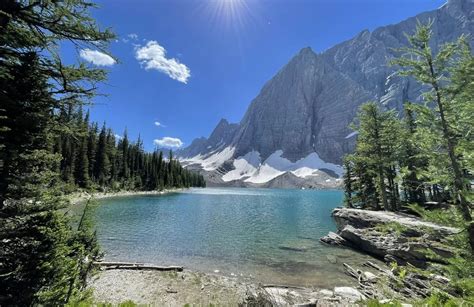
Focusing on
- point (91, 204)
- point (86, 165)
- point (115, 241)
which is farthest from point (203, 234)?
point (86, 165)

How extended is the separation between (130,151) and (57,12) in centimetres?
8812

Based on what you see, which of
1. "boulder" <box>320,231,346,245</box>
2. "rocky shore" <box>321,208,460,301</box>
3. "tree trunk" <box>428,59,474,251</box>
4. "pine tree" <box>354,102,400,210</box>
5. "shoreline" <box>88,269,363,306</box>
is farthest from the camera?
"pine tree" <box>354,102,400,210</box>

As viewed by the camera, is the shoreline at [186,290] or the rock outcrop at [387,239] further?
the rock outcrop at [387,239]

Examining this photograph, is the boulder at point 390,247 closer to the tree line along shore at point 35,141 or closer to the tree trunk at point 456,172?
the tree trunk at point 456,172

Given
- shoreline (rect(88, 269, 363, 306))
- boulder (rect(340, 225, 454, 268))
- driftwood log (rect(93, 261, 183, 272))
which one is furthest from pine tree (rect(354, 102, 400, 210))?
driftwood log (rect(93, 261, 183, 272))

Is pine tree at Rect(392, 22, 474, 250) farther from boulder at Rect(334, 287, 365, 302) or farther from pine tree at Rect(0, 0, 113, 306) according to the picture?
pine tree at Rect(0, 0, 113, 306)

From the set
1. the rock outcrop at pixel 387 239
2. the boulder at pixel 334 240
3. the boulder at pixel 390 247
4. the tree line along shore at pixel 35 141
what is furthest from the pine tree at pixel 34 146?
the boulder at pixel 334 240

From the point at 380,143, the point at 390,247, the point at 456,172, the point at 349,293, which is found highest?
the point at 380,143

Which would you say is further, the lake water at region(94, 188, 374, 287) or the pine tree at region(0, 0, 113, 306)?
the lake water at region(94, 188, 374, 287)

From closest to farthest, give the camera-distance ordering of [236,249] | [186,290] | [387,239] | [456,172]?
1. [456,172]
2. [186,290]
3. [387,239]
4. [236,249]

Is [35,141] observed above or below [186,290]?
above

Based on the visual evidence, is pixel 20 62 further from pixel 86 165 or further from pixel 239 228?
pixel 86 165

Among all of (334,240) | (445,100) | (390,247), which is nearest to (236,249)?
(334,240)

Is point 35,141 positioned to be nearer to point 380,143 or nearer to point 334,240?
point 334,240
